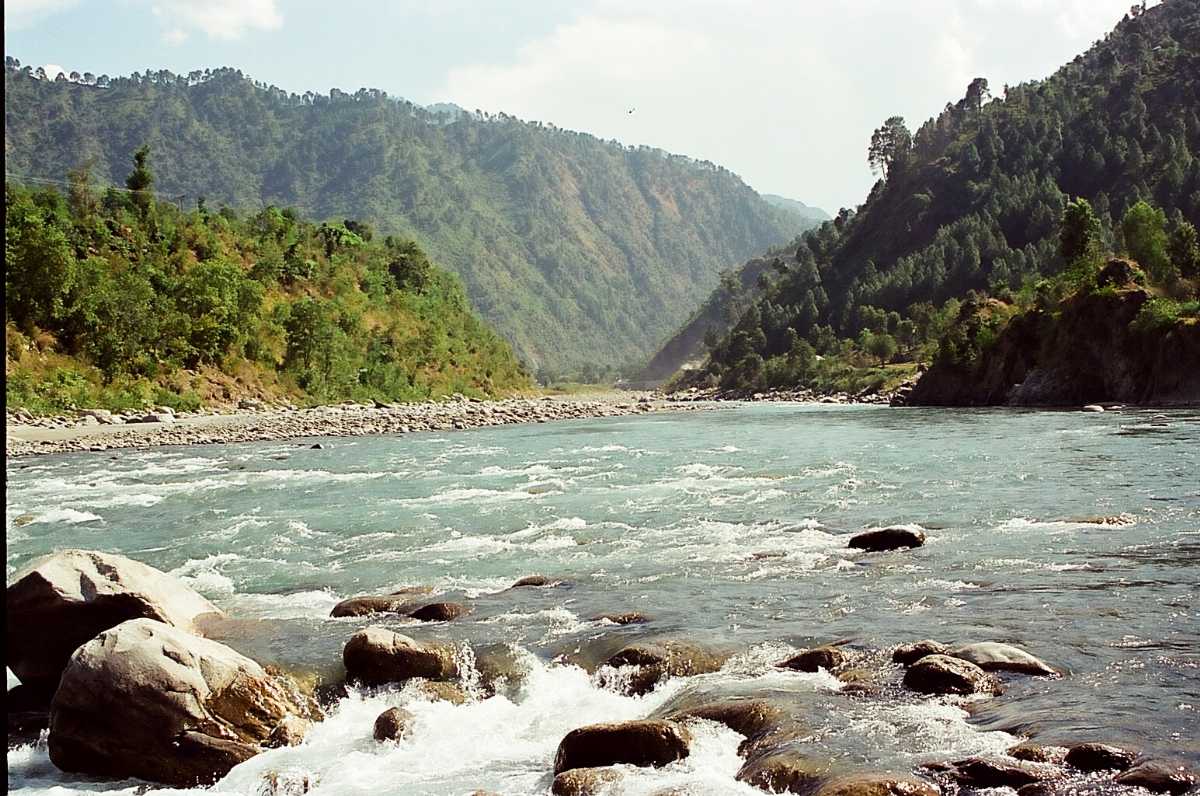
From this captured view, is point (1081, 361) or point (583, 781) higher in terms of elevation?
point (1081, 361)

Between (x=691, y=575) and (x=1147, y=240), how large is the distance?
69.7 m

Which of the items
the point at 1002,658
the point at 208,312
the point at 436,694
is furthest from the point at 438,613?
the point at 208,312

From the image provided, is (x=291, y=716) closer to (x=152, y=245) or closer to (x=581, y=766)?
(x=581, y=766)

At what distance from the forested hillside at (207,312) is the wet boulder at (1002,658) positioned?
51.2 metres

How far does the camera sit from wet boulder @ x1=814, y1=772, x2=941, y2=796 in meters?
7.09

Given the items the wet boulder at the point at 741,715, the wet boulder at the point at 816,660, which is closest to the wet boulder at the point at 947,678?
the wet boulder at the point at 816,660

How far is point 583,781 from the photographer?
7973 millimetres

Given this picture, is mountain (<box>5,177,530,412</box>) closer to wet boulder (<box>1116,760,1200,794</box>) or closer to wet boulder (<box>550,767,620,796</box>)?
wet boulder (<box>550,767,620,796</box>)

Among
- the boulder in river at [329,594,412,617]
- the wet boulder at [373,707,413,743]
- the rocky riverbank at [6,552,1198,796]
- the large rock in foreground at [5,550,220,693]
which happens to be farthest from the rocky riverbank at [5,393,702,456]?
the wet boulder at [373,707,413,743]

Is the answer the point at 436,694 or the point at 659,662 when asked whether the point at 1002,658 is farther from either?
the point at 436,694

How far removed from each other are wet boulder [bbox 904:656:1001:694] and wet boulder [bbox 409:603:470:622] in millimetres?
5989

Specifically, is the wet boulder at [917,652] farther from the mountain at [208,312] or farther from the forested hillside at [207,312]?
the forested hillside at [207,312]

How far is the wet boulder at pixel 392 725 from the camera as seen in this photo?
372 inches

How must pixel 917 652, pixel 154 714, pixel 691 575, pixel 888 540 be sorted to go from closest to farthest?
pixel 154 714 → pixel 917 652 → pixel 691 575 → pixel 888 540
